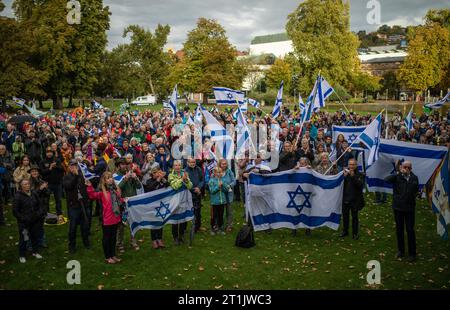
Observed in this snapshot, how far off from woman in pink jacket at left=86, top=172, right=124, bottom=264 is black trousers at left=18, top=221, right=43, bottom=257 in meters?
1.56

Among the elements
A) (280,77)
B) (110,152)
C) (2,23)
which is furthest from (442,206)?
(280,77)

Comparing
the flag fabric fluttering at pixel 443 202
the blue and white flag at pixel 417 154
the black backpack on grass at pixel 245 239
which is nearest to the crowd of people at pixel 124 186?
the flag fabric fluttering at pixel 443 202

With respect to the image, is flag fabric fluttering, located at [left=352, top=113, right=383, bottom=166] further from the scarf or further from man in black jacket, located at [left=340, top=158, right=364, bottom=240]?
the scarf

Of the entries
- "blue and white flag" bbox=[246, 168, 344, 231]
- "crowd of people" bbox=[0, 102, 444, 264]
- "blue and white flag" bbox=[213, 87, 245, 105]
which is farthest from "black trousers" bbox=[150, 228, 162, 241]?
"blue and white flag" bbox=[213, 87, 245, 105]

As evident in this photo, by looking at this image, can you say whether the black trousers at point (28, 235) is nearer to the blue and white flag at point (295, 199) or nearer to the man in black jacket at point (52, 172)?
the man in black jacket at point (52, 172)

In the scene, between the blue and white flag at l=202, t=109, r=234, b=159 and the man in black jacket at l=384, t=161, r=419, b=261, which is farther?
the blue and white flag at l=202, t=109, r=234, b=159

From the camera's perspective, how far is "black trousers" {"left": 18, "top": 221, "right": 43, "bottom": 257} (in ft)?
27.0

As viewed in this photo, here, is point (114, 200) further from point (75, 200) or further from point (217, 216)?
point (217, 216)

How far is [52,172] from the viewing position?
10.9 metres

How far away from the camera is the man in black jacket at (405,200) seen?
8047mm

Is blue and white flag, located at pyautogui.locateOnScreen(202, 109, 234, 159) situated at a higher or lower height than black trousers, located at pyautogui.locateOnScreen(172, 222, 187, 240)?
higher

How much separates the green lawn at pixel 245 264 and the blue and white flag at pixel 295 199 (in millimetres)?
465

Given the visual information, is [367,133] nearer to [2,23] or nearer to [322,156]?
[322,156]
